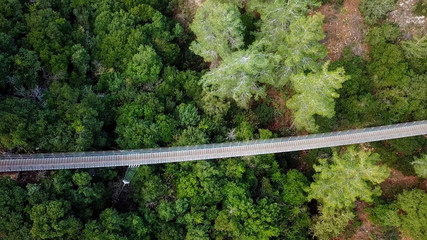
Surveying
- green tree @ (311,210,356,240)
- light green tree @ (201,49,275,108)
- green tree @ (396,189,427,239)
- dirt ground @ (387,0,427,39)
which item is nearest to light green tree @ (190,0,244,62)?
light green tree @ (201,49,275,108)

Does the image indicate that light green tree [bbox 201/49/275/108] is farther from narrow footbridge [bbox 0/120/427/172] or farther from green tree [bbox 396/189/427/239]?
green tree [bbox 396/189/427/239]

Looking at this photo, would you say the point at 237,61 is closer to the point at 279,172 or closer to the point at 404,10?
the point at 279,172

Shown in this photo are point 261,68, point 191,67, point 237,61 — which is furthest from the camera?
point 191,67

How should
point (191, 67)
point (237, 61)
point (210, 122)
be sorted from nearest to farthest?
point (237, 61) → point (210, 122) → point (191, 67)

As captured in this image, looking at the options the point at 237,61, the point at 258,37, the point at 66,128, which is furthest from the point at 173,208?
the point at 258,37

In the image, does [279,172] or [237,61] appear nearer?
[237,61]

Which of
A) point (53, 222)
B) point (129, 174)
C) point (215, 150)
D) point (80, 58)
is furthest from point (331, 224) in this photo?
point (80, 58)

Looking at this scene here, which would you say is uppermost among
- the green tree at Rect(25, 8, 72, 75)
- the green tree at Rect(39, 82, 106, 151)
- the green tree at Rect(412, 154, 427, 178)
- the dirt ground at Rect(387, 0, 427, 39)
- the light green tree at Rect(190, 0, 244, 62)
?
the dirt ground at Rect(387, 0, 427, 39)
